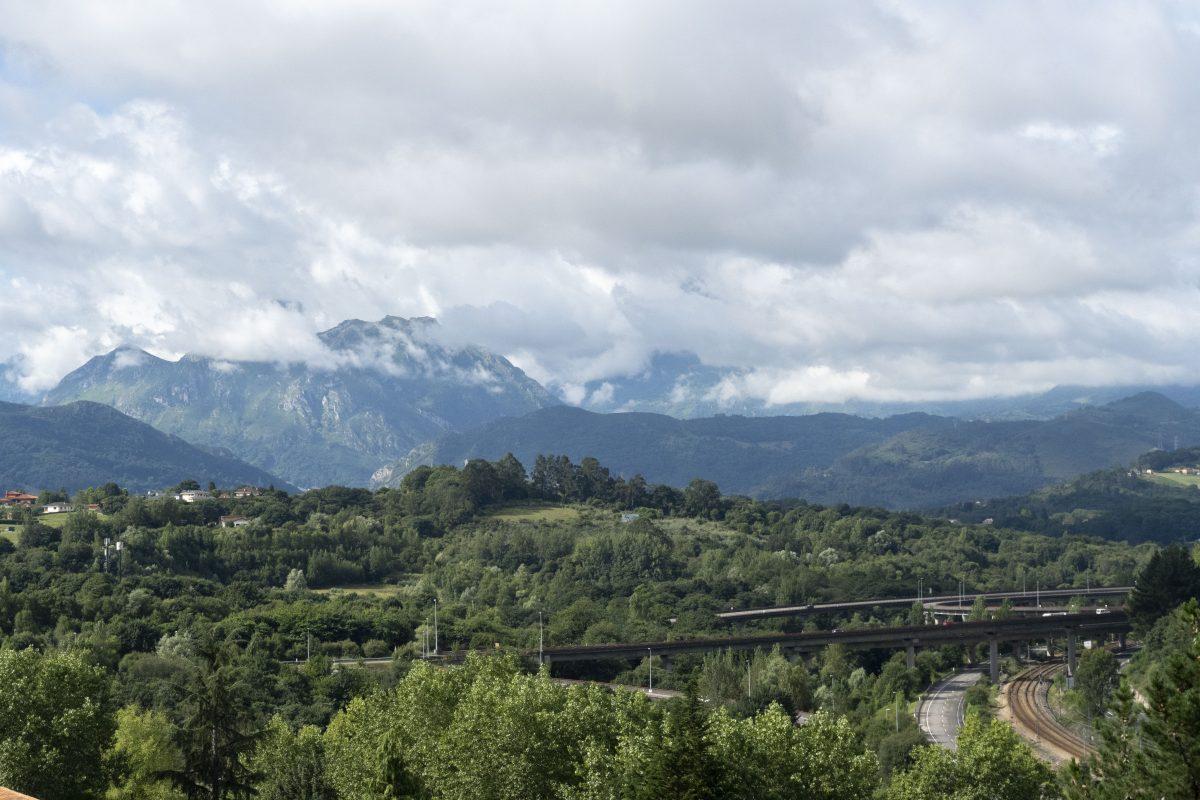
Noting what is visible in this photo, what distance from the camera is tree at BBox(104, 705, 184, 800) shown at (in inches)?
2453

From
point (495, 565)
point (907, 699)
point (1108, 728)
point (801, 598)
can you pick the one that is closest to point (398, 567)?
point (495, 565)

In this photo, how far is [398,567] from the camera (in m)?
194

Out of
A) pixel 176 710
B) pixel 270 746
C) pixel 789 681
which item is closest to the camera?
pixel 270 746

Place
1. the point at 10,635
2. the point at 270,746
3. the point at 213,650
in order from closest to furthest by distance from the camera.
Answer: the point at 213,650
the point at 270,746
the point at 10,635

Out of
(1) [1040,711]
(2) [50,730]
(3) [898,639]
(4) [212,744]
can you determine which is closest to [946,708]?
(1) [1040,711]

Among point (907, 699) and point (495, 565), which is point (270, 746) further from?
point (495, 565)

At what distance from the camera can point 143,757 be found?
226ft

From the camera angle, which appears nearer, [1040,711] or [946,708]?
[1040,711]

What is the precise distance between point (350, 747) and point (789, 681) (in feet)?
216

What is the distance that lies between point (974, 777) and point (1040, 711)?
201ft

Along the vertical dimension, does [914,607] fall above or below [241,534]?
below

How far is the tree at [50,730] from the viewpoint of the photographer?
56.2m

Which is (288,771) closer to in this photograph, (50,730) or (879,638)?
(50,730)

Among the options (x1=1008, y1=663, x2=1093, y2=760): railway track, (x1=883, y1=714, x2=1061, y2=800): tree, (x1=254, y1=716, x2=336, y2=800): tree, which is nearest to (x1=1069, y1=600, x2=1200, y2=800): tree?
(x1=883, y1=714, x2=1061, y2=800): tree
